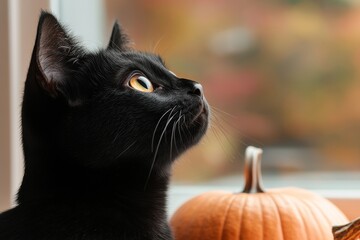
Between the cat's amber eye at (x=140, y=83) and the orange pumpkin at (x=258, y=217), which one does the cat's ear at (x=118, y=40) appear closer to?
the cat's amber eye at (x=140, y=83)

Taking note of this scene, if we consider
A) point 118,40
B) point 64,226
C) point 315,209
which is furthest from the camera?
point 315,209

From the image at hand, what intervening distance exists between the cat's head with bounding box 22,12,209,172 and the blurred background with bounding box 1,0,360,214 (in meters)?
0.52

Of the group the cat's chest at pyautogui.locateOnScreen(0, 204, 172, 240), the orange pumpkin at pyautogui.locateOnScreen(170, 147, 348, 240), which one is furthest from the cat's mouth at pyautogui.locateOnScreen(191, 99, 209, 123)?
the orange pumpkin at pyautogui.locateOnScreen(170, 147, 348, 240)

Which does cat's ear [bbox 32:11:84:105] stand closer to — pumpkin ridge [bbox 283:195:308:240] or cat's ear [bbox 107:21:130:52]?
cat's ear [bbox 107:21:130:52]

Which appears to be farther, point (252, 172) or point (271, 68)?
point (271, 68)

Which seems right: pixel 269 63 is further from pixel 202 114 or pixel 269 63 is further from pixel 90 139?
pixel 90 139

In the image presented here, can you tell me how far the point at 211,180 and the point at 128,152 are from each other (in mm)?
626

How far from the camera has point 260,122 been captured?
4.22 feet

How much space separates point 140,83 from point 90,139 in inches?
4.6

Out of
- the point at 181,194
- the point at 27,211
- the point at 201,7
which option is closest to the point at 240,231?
the point at 181,194

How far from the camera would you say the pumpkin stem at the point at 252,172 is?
42.3 inches

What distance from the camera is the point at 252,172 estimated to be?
107 centimetres

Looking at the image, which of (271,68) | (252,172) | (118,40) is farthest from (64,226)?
(271,68)

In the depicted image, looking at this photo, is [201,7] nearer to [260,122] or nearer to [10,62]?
[260,122]
